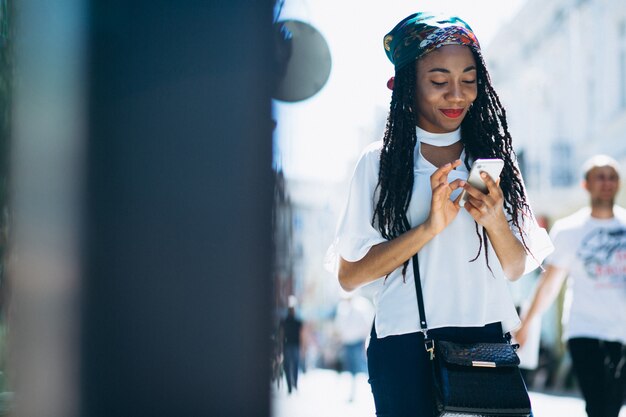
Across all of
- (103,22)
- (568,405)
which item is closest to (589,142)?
(568,405)

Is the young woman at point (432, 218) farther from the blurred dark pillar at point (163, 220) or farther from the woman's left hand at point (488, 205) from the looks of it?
the blurred dark pillar at point (163, 220)

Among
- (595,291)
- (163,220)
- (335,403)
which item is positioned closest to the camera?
(163,220)

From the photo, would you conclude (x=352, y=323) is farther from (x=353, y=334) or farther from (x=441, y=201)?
(x=441, y=201)

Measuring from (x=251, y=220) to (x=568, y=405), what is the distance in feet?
36.1

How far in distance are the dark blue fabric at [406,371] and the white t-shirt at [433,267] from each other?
0.03 m

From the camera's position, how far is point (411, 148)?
2.25 meters

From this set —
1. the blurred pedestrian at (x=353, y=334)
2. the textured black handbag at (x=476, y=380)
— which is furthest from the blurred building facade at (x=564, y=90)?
the textured black handbag at (x=476, y=380)

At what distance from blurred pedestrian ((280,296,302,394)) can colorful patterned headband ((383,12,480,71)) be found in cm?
104

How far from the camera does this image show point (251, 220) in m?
1.21

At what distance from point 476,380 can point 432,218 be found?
40 centimetres

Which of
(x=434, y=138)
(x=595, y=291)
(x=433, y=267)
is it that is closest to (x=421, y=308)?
(x=433, y=267)

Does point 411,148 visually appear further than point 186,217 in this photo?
Yes

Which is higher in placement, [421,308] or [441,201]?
[441,201]

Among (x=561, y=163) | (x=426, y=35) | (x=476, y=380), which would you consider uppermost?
(x=561, y=163)
